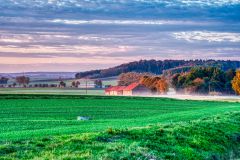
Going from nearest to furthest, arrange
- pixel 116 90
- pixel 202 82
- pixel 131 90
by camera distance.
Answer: pixel 202 82 → pixel 131 90 → pixel 116 90

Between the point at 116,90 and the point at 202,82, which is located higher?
the point at 202,82

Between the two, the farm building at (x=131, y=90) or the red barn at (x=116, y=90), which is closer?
the farm building at (x=131, y=90)

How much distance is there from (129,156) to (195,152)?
5.62 meters

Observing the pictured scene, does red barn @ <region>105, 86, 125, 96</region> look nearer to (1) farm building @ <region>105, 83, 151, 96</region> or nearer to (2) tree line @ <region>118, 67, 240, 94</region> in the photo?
(1) farm building @ <region>105, 83, 151, 96</region>

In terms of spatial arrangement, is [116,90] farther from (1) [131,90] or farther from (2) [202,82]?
(2) [202,82]

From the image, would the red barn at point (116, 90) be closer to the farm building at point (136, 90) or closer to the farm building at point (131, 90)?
the farm building at point (131, 90)

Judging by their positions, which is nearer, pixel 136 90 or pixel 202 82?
pixel 202 82

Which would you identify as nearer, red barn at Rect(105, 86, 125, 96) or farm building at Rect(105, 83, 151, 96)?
farm building at Rect(105, 83, 151, 96)

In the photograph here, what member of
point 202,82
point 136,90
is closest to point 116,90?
point 136,90

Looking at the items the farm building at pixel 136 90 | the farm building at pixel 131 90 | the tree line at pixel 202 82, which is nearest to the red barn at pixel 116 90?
the farm building at pixel 131 90

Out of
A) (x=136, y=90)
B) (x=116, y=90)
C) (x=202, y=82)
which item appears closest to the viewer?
(x=202, y=82)

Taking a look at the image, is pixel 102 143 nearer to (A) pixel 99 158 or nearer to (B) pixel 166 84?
(A) pixel 99 158

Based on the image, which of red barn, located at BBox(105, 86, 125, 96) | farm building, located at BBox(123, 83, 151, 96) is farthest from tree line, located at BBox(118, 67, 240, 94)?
red barn, located at BBox(105, 86, 125, 96)

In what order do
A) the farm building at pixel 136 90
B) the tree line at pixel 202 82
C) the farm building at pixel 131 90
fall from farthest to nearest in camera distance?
the farm building at pixel 136 90, the farm building at pixel 131 90, the tree line at pixel 202 82
